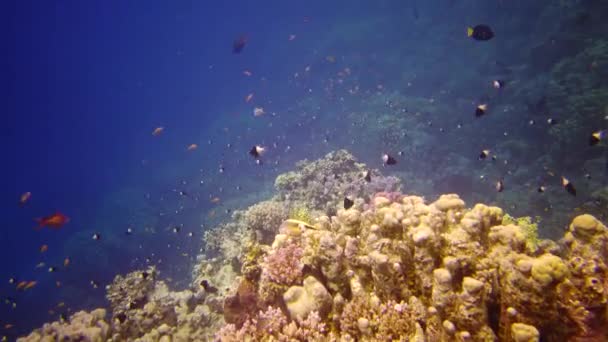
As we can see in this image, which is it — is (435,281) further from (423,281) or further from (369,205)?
(369,205)

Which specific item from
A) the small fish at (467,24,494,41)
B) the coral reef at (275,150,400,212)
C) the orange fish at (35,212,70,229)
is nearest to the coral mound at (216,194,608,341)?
the coral reef at (275,150,400,212)

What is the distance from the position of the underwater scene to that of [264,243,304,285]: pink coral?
2 centimetres

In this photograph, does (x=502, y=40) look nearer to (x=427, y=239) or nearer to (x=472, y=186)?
(x=472, y=186)

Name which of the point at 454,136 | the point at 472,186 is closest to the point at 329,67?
the point at 454,136

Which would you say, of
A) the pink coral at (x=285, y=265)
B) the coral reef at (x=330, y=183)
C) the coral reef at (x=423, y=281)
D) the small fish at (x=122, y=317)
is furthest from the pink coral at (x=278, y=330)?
the coral reef at (x=330, y=183)

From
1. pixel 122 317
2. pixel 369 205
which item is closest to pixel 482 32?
pixel 369 205

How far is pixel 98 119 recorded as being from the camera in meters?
130

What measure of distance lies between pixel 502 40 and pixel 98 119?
142m

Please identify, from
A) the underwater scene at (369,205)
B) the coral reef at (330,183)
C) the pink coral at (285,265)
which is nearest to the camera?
the underwater scene at (369,205)

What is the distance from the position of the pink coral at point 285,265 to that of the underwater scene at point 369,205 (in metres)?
0.02

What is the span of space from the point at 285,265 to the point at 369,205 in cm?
362

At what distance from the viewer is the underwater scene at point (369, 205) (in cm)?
318

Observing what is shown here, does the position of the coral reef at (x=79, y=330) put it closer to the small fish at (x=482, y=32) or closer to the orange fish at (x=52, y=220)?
the orange fish at (x=52, y=220)

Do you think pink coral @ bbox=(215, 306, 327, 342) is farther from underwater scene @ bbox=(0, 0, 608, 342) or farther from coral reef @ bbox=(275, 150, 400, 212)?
coral reef @ bbox=(275, 150, 400, 212)
